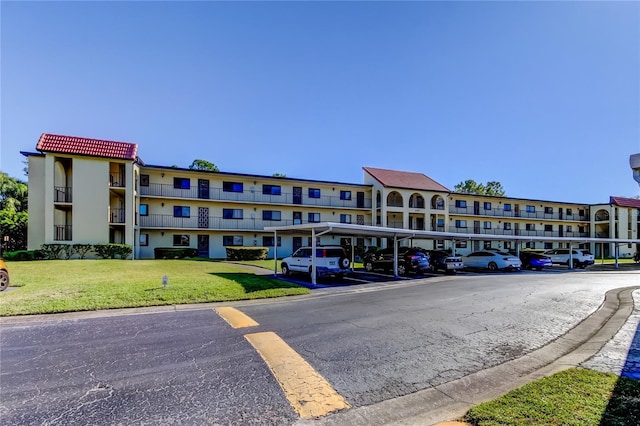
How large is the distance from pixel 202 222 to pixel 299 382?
26254mm

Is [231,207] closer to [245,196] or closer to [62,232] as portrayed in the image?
[245,196]

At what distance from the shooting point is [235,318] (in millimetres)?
7824

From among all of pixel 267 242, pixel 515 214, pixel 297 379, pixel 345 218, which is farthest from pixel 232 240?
pixel 515 214

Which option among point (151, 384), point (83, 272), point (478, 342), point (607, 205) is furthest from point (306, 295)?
point (607, 205)

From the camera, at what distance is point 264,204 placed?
3055cm

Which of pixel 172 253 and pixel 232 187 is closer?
pixel 172 253

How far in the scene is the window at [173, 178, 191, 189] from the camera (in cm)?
2809

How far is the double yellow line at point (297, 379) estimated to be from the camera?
12.3ft

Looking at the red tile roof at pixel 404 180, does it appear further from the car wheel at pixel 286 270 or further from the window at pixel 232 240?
the car wheel at pixel 286 270

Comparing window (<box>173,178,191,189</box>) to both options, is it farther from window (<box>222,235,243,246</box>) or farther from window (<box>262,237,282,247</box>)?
window (<box>262,237,282,247</box>)

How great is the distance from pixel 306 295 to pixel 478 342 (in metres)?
6.51

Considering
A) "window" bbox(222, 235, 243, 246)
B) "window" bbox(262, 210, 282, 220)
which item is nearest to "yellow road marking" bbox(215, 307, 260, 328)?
"window" bbox(222, 235, 243, 246)

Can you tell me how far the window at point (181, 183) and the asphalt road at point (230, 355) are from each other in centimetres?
2166

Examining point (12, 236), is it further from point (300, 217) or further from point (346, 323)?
point (346, 323)
